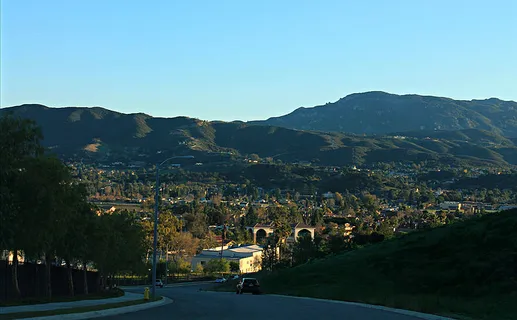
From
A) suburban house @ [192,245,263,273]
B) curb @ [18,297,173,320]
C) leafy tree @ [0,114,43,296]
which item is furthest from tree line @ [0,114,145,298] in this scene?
suburban house @ [192,245,263,273]

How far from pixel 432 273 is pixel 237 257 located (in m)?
84.5

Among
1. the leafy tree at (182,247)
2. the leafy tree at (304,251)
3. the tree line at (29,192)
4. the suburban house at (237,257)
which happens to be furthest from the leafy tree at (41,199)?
the suburban house at (237,257)

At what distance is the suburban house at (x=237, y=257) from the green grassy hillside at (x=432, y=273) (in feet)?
214

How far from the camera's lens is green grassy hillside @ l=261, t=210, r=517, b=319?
134 feet

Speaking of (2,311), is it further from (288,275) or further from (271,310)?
(288,275)

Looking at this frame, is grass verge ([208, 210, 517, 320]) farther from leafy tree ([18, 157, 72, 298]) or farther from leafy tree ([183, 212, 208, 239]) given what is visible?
leafy tree ([183, 212, 208, 239])

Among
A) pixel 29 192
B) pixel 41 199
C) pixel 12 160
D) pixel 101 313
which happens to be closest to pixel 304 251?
pixel 41 199

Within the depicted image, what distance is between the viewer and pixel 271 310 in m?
33.5

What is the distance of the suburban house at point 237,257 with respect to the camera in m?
133

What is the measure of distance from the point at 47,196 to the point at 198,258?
10421 centimetres

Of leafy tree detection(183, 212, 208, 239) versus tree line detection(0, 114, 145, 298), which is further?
leafy tree detection(183, 212, 208, 239)

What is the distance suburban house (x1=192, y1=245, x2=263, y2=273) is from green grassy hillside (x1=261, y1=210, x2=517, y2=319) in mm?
65112

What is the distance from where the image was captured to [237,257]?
438 feet

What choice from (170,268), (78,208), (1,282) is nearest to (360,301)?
(78,208)
